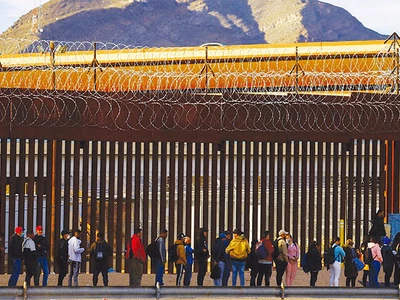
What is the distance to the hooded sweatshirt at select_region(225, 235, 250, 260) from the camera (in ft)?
46.5

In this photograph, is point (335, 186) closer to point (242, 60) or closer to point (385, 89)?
point (385, 89)

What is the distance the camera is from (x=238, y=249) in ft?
46.6

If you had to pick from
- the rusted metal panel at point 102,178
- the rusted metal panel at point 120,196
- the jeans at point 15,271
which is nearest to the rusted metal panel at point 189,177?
the rusted metal panel at point 120,196

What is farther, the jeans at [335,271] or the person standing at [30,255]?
the jeans at [335,271]

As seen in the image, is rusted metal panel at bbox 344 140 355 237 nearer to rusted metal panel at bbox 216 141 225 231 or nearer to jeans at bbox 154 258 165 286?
rusted metal panel at bbox 216 141 225 231

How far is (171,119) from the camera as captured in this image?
51.4 ft

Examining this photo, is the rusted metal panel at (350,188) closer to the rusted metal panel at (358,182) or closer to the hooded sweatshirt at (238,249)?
the rusted metal panel at (358,182)

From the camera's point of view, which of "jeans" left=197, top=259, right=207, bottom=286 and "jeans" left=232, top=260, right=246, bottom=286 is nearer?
"jeans" left=232, top=260, right=246, bottom=286

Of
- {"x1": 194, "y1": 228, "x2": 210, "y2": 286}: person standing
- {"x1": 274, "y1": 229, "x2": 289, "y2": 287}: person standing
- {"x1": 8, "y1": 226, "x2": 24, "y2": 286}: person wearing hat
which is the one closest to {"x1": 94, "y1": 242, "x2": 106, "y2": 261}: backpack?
{"x1": 8, "y1": 226, "x2": 24, "y2": 286}: person wearing hat

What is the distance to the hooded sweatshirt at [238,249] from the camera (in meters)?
14.2

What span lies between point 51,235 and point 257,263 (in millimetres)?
3429

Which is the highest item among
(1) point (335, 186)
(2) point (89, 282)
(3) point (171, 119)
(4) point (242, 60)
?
(4) point (242, 60)

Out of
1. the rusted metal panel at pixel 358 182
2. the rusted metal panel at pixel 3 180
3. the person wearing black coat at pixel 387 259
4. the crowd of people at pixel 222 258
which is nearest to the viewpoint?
the crowd of people at pixel 222 258

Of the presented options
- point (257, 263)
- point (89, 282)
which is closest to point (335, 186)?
point (257, 263)
